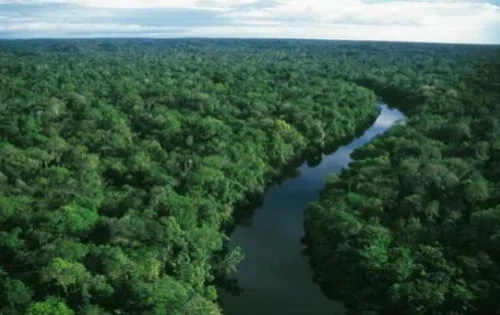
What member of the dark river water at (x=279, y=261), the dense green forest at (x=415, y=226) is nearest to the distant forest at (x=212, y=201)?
the dense green forest at (x=415, y=226)

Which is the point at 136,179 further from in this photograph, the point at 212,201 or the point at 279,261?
the point at 279,261

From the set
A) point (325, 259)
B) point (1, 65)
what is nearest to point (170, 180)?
point (325, 259)

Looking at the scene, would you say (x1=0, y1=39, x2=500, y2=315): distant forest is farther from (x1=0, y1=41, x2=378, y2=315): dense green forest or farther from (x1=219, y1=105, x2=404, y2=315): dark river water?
(x1=219, y1=105, x2=404, y2=315): dark river water

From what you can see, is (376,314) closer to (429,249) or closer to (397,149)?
(429,249)

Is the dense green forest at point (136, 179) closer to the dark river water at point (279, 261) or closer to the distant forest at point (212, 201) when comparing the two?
the distant forest at point (212, 201)

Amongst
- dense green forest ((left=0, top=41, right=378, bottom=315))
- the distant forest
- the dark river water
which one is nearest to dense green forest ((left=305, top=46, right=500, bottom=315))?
the distant forest

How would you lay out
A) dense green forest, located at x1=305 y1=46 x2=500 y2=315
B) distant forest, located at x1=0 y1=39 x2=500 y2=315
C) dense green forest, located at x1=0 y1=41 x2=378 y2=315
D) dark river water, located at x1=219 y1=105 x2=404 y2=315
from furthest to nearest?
dark river water, located at x1=219 y1=105 x2=404 y2=315 → dense green forest, located at x1=305 y1=46 x2=500 y2=315 → distant forest, located at x1=0 y1=39 x2=500 y2=315 → dense green forest, located at x1=0 y1=41 x2=378 y2=315

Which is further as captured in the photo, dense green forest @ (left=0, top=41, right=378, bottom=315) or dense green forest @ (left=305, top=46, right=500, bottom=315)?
dense green forest @ (left=305, top=46, right=500, bottom=315)
